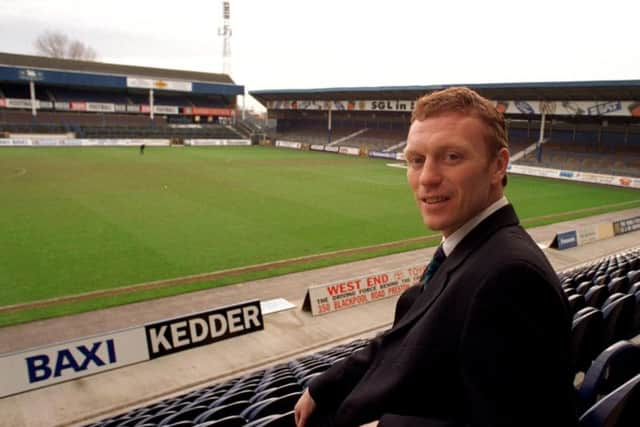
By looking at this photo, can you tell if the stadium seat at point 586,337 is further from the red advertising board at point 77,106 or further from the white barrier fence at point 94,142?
the red advertising board at point 77,106

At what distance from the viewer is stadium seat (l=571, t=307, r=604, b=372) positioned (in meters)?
3.65

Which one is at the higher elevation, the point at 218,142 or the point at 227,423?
the point at 218,142

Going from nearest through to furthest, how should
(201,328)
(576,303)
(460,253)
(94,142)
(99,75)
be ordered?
(460,253) → (576,303) → (201,328) → (94,142) → (99,75)

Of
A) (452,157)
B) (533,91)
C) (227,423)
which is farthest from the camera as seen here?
(533,91)

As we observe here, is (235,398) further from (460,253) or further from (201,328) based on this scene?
(201,328)

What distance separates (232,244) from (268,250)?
1.41 metres

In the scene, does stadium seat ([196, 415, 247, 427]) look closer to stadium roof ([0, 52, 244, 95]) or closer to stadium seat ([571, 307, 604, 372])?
stadium seat ([571, 307, 604, 372])

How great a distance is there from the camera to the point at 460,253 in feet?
5.44

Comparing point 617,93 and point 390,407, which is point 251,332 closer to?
point 390,407

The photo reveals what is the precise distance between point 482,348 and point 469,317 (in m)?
0.09

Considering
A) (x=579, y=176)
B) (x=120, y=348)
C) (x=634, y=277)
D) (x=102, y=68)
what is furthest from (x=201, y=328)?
(x=102, y=68)

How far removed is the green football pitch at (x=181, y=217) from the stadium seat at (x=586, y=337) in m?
9.57

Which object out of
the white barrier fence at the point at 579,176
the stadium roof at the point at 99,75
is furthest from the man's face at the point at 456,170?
the stadium roof at the point at 99,75

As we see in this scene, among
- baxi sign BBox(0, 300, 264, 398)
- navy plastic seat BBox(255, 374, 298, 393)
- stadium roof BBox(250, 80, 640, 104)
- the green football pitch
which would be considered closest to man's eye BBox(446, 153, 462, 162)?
navy plastic seat BBox(255, 374, 298, 393)
